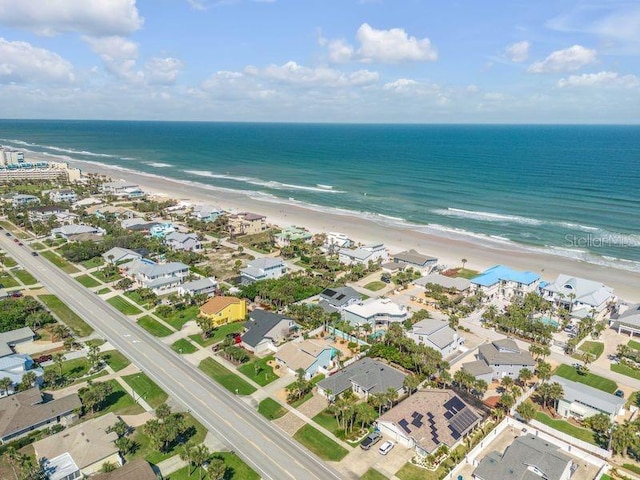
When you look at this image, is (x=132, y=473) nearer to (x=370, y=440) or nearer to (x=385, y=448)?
(x=370, y=440)

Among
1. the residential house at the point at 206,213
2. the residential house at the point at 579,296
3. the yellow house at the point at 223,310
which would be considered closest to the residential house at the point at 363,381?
the yellow house at the point at 223,310

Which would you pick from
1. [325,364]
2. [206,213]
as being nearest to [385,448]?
[325,364]

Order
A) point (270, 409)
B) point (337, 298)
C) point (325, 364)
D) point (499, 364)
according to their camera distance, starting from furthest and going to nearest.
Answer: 1. point (337, 298)
2. point (325, 364)
3. point (499, 364)
4. point (270, 409)

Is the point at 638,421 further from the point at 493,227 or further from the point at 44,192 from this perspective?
the point at 44,192

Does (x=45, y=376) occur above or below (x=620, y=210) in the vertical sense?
below

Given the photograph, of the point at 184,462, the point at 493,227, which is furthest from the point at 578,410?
the point at 493,227

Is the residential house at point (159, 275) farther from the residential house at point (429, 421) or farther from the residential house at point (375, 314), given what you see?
the residential house at point (429, 421)
